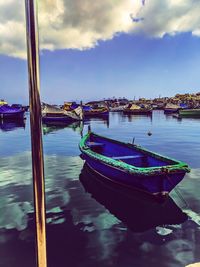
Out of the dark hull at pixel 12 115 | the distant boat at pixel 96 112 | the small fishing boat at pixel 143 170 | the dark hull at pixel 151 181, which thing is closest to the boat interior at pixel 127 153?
the small fishing boat at pixel 143 170

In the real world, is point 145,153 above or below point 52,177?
above

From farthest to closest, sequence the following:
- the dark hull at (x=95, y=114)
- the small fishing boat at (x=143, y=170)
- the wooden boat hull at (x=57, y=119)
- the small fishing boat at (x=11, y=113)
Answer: the dark hull at (x=95, y=114)
the small fishing boat at (x=11, y=113)
the wooden boat hull at (x=57, y=119)
the small fishing boat at (x=143, y=170)

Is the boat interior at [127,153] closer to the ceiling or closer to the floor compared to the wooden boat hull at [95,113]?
closer to the floor

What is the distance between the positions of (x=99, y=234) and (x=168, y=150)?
1471cm

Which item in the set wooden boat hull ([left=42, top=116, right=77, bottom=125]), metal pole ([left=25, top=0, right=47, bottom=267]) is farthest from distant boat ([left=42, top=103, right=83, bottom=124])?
metal pole ([left=25, top=0, right=47, bottom=267])

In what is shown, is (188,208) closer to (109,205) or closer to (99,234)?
(109,205)

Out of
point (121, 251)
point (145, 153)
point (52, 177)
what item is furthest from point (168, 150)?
point (121, 251)

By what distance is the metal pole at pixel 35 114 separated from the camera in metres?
1.98

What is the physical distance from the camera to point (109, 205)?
9.43m

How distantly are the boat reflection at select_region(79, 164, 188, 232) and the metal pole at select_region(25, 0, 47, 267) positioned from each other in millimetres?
6135

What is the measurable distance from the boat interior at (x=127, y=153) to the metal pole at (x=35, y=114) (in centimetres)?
814

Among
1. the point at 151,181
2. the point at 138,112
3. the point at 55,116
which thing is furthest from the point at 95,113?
the point at 151,181

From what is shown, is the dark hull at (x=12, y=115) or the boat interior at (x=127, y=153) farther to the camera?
the dark hull at (x=12, y=115)

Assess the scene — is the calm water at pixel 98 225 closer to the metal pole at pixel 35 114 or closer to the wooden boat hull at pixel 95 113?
the metal pole at pixel 35 114
